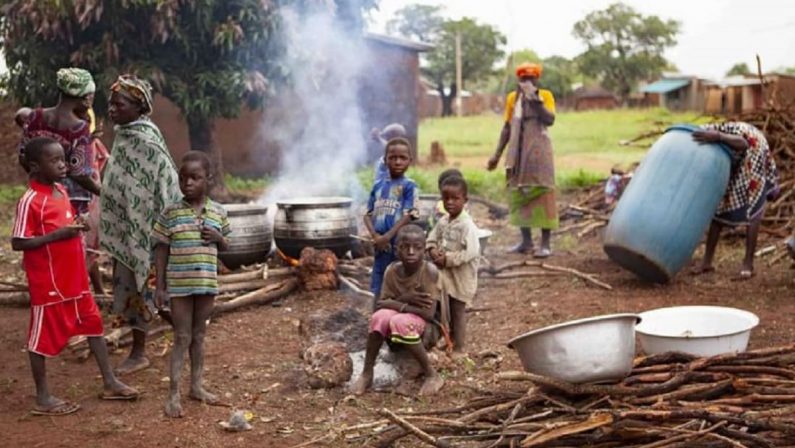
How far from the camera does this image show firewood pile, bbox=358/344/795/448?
3305 millimetres

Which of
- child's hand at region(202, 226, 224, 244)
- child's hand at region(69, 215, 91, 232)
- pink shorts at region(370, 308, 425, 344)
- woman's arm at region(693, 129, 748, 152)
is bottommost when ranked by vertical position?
pink shorts at region(370, 308, 425, 344)

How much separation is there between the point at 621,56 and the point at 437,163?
4264 centimetres

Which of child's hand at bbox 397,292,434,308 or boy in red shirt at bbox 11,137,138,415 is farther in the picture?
child's hand at bbox 397,292,434,308

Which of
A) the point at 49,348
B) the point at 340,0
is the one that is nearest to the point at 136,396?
the point at 49,348

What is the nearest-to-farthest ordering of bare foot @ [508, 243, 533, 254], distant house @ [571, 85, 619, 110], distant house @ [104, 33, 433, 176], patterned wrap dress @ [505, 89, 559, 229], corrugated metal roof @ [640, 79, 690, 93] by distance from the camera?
patterned wrap dress @ [505, 89, 559, 229] < bare foot @ [508, 243, 533, 254] < distant house @ [104, 33, 433, 176] < corrugated metal roof @ [640, 79, 690, 93] < distant house @ [571, 85, 619, 110]

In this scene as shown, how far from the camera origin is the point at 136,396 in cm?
445

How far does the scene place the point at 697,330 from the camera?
5074mm

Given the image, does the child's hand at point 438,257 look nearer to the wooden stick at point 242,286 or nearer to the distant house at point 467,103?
the wooden stick at point 242,286

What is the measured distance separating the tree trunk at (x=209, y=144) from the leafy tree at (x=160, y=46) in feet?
1.80

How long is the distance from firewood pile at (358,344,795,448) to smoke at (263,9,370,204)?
5.76 m

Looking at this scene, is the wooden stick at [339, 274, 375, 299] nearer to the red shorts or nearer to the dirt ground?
the dirt ground

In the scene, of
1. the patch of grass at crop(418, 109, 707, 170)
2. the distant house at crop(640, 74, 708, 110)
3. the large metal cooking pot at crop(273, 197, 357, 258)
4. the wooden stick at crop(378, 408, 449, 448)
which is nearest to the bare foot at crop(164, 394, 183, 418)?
the wooden stick at crop(378, 408, 449, 448)

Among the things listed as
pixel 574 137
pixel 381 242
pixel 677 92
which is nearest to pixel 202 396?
pixel 381 242

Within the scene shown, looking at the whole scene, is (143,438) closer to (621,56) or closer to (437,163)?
(437,163)
